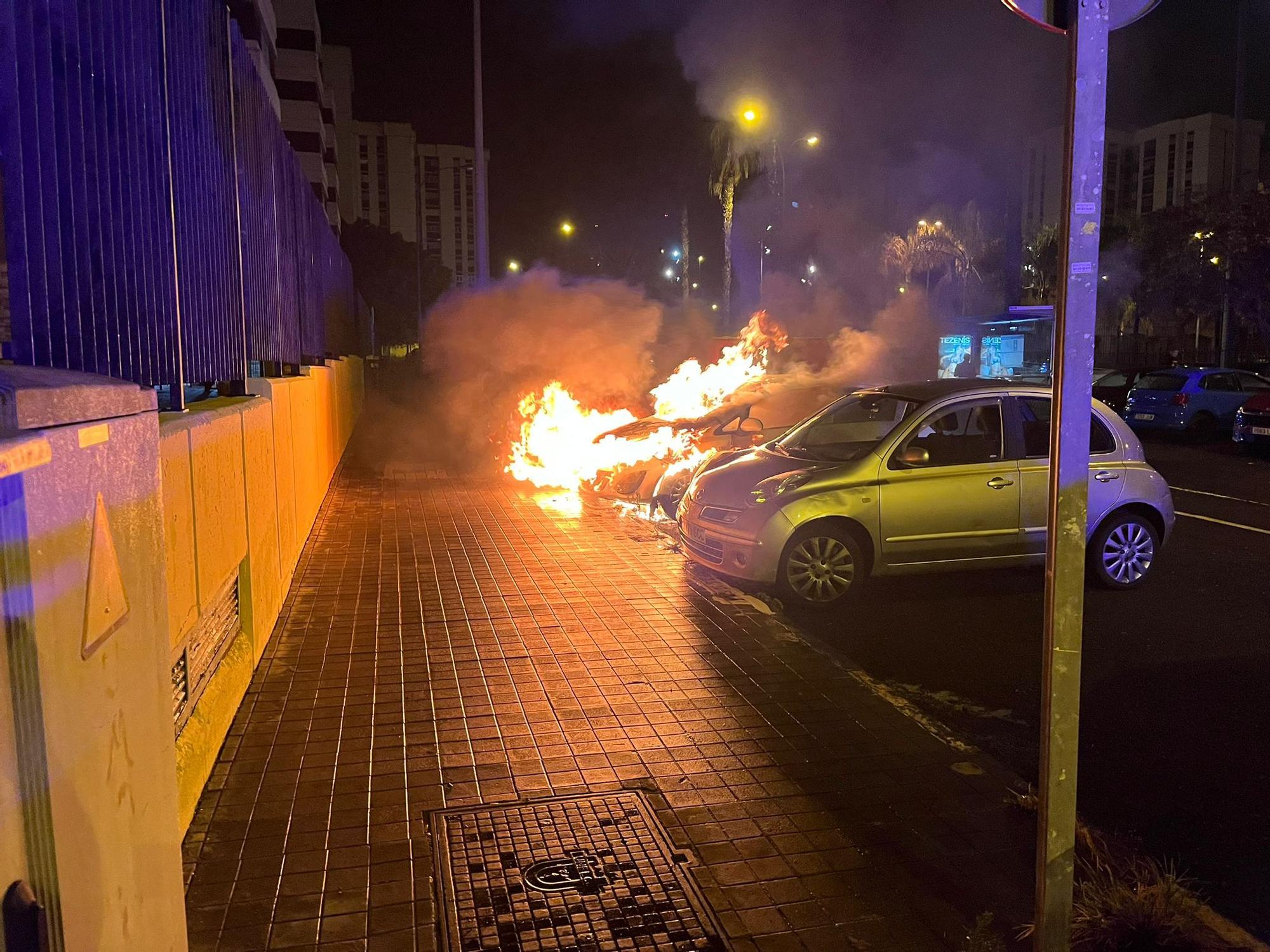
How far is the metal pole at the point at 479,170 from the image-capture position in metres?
25.5

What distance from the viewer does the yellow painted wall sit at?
3.97m

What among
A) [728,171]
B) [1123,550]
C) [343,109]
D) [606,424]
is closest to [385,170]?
[343,109]

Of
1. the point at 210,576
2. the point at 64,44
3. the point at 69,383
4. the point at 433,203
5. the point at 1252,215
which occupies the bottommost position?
the point at 210,576

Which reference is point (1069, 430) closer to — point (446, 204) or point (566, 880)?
point (566, 880)

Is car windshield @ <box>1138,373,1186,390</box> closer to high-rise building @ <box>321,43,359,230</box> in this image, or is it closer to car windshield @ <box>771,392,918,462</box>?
car windshield @ <box>771,392,918,462</box>

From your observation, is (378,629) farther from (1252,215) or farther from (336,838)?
(1252,215)

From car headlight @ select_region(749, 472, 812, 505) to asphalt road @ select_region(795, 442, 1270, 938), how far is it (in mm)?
975

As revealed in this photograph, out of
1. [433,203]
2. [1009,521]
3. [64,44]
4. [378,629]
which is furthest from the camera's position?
[433,203]

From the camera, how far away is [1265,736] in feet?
16.7

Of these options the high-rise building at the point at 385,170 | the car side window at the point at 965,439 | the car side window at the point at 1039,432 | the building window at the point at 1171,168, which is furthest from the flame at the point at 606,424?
the high-rise building at the point at 385,170

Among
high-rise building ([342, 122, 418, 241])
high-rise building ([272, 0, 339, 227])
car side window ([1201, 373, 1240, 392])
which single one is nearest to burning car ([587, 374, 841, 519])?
car side window ([1201, 373, 1240, 392])

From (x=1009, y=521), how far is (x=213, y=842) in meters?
6.13

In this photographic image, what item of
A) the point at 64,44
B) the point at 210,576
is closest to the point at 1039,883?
the point at 210,576

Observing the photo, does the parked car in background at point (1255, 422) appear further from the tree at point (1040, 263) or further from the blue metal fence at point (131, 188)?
the tree at point (1040, 263)
